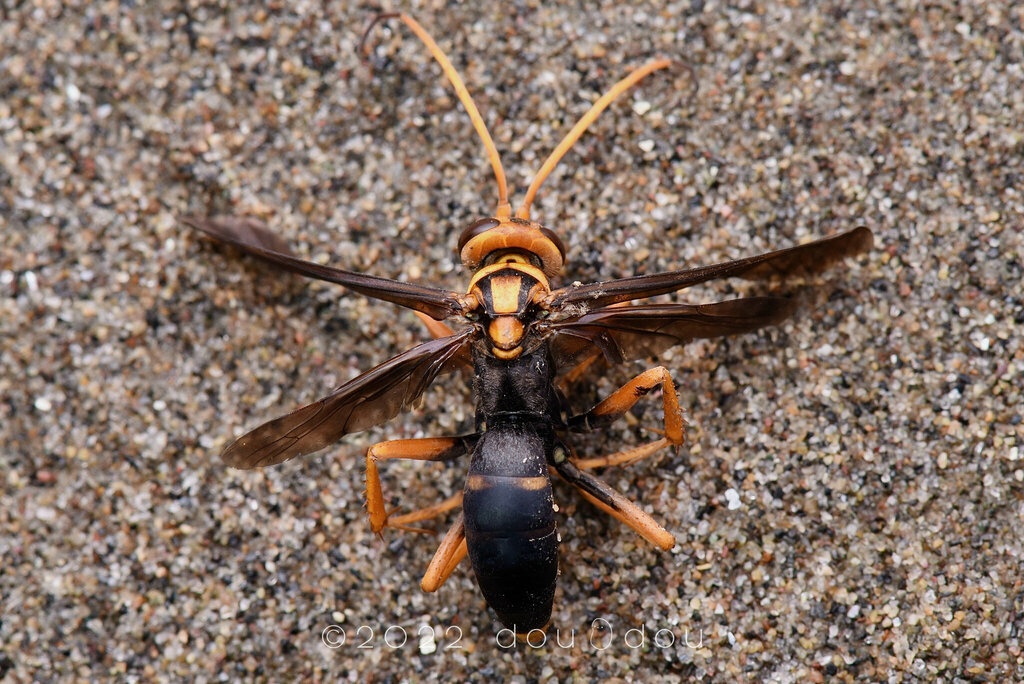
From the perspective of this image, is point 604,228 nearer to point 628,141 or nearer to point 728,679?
point 628,141

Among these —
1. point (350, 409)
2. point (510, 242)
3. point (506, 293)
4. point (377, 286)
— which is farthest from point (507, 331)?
point (350, 409)

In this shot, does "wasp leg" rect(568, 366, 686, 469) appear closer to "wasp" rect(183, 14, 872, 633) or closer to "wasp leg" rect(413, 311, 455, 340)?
"wasp" rect(183, 14, 872, 633)

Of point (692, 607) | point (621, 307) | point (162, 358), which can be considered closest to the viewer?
point (621, 307)

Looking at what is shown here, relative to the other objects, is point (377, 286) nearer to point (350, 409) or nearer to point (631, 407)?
point (350, 409)

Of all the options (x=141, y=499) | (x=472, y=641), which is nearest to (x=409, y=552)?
(x=472, y=641)

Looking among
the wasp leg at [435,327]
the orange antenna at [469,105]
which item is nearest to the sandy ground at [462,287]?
the orange antenna at [469,105]

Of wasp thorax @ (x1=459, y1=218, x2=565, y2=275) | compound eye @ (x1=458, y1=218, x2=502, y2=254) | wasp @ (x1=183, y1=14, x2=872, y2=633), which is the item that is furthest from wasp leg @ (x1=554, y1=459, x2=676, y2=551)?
compound eye @ (x1=458, y1=218, x2=502, y2=254)
